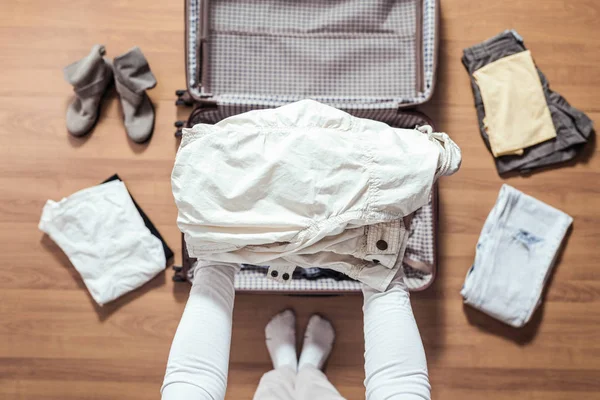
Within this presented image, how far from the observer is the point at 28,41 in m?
1.24

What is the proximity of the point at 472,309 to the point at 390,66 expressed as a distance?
2.04ft

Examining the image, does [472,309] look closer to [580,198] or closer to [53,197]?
[580,198]

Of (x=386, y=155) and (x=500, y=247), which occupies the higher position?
(x=386, y=155)

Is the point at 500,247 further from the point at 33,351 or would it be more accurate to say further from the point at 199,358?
the point at 33,351

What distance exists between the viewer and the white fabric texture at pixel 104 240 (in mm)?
1166

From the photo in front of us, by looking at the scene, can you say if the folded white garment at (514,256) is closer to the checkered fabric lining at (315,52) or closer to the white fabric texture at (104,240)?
the checkered fabric lining at (315,52)

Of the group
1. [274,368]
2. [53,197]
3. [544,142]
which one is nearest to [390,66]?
[544,142]

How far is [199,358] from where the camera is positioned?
0.74 m

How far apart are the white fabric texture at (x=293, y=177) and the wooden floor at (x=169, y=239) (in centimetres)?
51

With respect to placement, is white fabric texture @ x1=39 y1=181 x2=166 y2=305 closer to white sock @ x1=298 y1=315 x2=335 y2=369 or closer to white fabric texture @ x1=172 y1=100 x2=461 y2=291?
white sock @ x1=298 y1=315 x2=335 y2=369

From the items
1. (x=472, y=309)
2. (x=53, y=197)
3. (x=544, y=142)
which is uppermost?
(x=544, y=142)

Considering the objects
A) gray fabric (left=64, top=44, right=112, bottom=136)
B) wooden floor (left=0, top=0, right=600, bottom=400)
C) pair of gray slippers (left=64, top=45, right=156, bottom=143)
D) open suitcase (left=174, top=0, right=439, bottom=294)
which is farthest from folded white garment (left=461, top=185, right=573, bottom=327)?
gray fabric (left=64, top=44, right=112, bottom=136)

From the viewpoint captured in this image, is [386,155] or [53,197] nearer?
[386,155]

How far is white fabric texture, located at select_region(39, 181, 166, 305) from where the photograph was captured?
3.83ft
